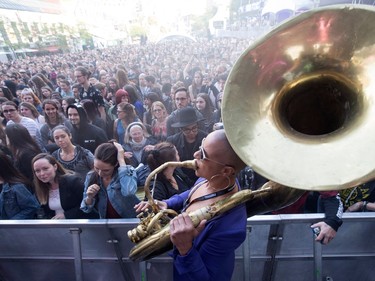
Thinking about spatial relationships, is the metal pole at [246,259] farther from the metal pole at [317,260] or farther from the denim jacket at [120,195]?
the denim jacket at [120,195]

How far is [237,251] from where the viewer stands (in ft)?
7.41

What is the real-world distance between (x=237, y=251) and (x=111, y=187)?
1.17 m

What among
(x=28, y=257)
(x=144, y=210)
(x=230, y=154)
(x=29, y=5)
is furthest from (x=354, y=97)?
(x=29, y=5)

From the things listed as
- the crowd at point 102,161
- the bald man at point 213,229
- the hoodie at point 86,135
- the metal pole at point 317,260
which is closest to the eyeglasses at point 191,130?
the crowd at point 102,161

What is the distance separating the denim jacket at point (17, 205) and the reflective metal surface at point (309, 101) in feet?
7.76

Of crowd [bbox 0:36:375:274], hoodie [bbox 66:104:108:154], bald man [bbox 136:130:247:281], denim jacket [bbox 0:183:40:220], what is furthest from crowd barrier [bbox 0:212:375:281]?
hoodie [bbox 66:104:108:154]

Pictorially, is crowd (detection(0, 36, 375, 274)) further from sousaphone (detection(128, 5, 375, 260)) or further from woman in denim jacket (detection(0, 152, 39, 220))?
sousaphone (detection(128, 5, 375, 260))

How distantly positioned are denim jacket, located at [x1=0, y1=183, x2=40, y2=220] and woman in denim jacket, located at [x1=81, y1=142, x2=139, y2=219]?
626 mm

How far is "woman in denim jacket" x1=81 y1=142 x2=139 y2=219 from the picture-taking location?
2.52 metres

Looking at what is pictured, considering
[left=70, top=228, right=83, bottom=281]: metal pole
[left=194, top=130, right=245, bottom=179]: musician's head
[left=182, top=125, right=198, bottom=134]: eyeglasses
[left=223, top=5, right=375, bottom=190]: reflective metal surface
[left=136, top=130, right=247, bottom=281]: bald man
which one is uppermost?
[left=223, top=5, right=375, bottom=190]: reflective metal surface

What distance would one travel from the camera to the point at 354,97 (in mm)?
1479

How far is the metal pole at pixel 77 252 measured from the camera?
2182 mm

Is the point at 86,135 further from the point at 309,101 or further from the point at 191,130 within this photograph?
the point at 309,101

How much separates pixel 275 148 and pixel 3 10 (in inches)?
1569
